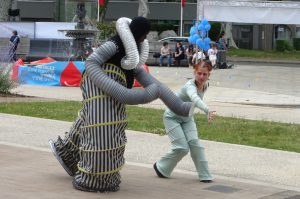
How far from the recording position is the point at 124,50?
712cm

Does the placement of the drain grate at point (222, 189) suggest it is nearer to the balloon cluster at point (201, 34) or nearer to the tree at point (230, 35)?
the balloon cluster at point (201, 34)

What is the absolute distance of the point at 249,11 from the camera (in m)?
26.3

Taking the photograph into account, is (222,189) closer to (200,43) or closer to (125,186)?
(125,186)

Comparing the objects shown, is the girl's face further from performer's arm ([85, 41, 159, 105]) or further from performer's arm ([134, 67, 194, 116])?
performer's arm ([85, 41, 159, 105])

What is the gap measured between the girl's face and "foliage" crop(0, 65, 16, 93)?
10.4m

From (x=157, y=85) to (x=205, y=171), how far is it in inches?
55.3

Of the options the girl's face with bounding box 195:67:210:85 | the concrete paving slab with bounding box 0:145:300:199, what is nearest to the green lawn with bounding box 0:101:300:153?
the concrete paving slab with bounding box 0:145:300:199

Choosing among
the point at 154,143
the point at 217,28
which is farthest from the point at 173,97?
the point at 217,28

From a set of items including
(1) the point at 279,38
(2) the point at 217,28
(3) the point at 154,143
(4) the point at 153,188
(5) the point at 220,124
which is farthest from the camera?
(1) the point at 279,38

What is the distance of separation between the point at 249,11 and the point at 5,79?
1179 centimetres

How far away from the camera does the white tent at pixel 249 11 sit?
2586 centimetres

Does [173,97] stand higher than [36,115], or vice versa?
[173,97]

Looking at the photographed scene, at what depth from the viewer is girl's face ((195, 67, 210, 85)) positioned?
7.88 metres

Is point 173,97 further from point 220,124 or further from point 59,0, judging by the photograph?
point 59,0
